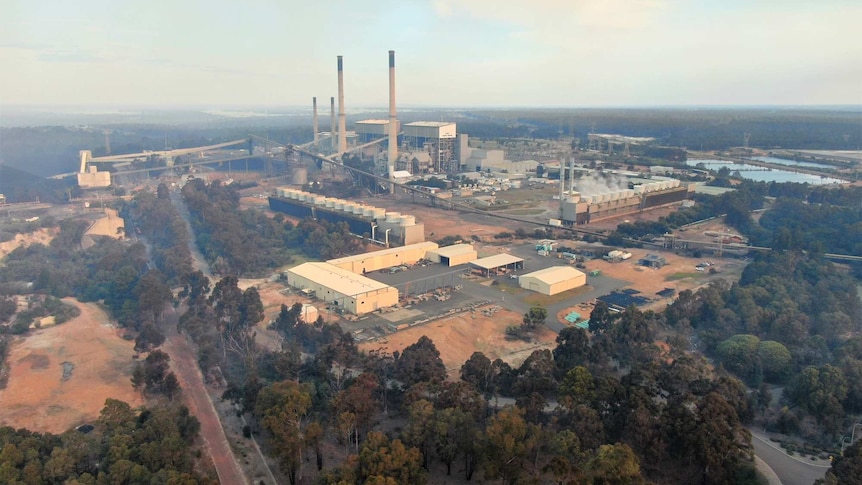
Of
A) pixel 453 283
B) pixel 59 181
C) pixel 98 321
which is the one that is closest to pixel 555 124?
pixel 59 181

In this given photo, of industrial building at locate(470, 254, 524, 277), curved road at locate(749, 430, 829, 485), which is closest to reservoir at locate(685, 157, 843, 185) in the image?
industrial building at locate(470, 254, 524, 277)

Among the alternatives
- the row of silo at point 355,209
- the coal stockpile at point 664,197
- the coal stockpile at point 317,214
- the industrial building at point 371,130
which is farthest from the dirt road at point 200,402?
the industrial building at point 371,130

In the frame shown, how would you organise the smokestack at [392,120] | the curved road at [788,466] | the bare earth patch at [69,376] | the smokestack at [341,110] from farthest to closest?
the smokestack at [341,110], the smokestack at [392,120], the bare earth patch at [69,376], the curved road at [788,466]

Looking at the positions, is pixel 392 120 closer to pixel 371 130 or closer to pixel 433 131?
pixel 433 131

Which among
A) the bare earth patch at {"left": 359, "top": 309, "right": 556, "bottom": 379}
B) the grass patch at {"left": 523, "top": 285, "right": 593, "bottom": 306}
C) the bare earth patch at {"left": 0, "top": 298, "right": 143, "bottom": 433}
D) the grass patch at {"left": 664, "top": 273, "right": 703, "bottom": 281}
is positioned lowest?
the bare earth patch at {"left": 0, "top": 298, "right": 143, "bottom": 433}

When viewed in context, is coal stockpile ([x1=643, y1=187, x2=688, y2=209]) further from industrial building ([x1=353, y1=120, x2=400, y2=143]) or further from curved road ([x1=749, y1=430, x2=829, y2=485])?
industrial building ([x1=353, y1=120, x2=400, y2=143])

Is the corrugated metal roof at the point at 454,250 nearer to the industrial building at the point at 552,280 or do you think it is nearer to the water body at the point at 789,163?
the industrial building at the point at 552,280

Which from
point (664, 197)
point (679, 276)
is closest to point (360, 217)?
point (679, 276)
